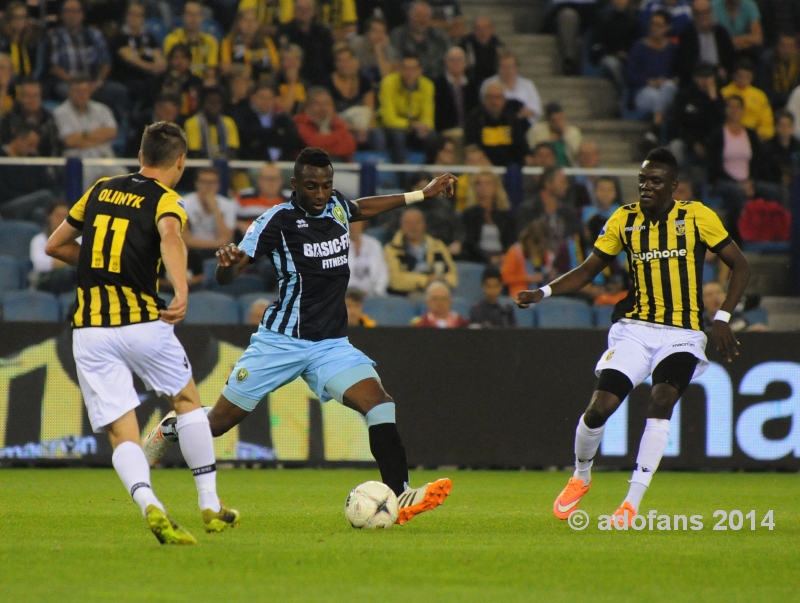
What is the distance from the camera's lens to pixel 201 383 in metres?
11.9

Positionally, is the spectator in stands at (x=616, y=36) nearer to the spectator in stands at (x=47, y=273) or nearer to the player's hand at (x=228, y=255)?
Answer: the spectator in stands at (x=47, y=273)

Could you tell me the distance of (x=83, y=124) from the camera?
14352 mm

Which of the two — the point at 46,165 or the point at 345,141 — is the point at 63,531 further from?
the point at 345,141

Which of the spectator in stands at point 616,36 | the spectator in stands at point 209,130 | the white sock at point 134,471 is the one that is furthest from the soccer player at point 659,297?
the spectator in stands at point 616,36

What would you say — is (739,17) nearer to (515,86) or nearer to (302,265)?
(515,86)

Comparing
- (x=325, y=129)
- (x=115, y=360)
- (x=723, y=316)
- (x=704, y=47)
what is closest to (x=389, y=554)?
(x=115, y=360)

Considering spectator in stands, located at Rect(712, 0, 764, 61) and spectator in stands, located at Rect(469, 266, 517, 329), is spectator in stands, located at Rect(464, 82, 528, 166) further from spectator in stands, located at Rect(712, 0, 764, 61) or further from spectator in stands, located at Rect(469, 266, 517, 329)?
spectator in stands, located at Rect(712, 0, 764, 61)

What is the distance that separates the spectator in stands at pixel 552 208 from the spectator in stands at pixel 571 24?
4.85m

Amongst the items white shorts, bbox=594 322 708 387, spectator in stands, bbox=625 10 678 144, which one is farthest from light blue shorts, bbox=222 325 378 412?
spectator in stands, bbox=625 10 678 144

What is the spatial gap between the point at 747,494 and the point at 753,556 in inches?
148

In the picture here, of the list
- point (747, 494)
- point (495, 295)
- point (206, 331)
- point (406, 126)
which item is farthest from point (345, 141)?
point (747, 494)

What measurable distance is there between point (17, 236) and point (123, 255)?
6973 mm

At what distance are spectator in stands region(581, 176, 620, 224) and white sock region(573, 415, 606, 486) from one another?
21.0 ft

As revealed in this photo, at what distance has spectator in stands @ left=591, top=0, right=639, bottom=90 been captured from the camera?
1800cm
